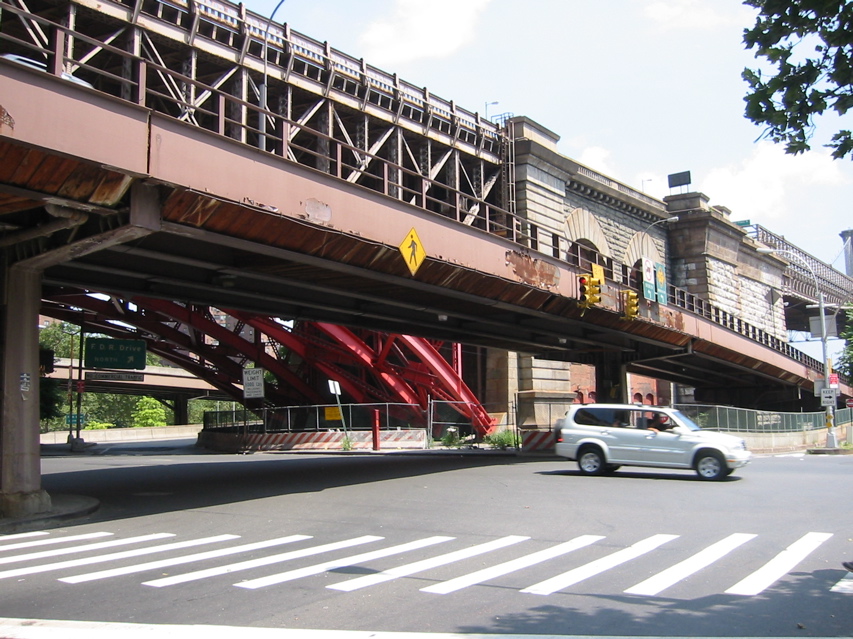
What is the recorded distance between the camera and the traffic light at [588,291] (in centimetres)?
2320

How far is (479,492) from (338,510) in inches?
143

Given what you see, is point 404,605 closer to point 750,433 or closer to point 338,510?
point 338,510

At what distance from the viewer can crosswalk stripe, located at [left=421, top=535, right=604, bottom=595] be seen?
7.85m

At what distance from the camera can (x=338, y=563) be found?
9.19 metres

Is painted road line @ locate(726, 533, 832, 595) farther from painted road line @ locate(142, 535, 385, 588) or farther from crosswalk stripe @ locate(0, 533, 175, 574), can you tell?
crosswalk stripe @ locate(0, 533, 175, 574)

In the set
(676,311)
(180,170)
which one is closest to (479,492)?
(180,170)

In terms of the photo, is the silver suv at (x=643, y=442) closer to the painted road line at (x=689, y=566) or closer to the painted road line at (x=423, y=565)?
the painted road line at (x=689, y=566)

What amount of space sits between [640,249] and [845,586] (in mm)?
46425

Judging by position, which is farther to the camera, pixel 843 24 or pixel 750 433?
pixel 750 433

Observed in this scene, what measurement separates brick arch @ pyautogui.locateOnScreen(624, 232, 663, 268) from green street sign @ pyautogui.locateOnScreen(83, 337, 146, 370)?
29.1 metres

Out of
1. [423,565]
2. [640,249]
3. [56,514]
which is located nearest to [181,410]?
[640,249]

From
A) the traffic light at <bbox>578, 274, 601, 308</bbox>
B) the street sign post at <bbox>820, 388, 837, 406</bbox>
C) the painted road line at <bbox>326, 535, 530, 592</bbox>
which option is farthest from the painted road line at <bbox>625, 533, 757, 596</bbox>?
the street sign post at <bbox>820, 388, 837, 406</bbox>

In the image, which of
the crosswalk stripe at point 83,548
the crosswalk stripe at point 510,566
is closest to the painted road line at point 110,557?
the crosswalk stripe at point 83,548

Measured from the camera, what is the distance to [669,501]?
14.9m
